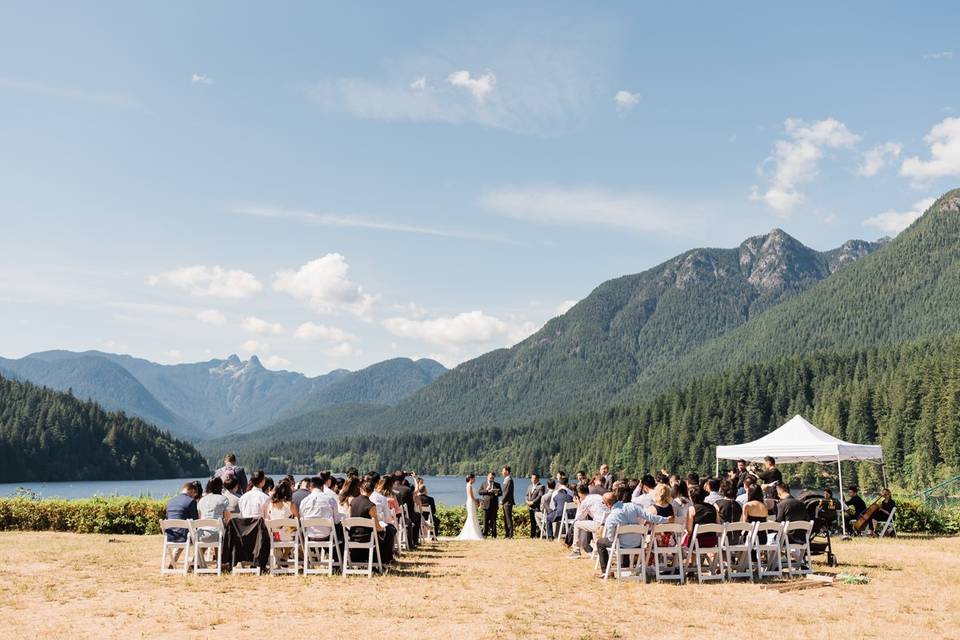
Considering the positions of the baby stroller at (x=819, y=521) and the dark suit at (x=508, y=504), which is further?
the dark suit at (x=508, y=504)

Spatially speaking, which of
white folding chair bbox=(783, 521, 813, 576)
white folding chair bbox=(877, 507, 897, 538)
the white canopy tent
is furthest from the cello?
white folding chair bbox=(783, 521, 813, 576)

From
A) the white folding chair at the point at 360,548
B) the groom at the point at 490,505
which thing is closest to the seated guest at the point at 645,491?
the white folding chair at the point at 360,548

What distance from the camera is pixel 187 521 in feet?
42.7

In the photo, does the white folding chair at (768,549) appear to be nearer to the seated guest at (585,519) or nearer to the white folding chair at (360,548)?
the seated guest at (585,519)

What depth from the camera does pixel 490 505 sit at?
76.2 feet

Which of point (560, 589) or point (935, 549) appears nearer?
point (560, 589)

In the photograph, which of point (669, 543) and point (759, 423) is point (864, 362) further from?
point (669, 543)

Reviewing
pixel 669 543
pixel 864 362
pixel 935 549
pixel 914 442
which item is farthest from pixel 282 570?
pixel 864 362

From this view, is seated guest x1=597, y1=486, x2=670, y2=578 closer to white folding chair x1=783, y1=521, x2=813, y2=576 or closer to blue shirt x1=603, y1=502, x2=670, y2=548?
blue shirt x1=603, y1=502, x2=670, y2=548

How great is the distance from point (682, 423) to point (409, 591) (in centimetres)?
10694

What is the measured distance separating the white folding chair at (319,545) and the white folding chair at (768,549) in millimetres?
6948

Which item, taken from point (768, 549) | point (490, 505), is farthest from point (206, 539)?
point (490, 505)

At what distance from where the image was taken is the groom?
76.1 feet

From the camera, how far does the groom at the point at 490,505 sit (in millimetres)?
23188
